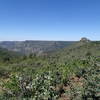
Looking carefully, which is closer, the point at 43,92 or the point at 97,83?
the point at 43,92

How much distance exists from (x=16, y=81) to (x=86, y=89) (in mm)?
2609

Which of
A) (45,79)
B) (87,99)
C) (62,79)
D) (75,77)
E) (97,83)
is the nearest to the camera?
(87,99)

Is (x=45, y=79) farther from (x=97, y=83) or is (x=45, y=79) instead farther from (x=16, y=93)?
(x=97, y=83)

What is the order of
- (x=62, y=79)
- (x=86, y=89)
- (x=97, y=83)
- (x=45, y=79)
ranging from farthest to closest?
(x=62, y=79)
(x=45, y=79)
(x=97, y=83)
(x=86, y=89)

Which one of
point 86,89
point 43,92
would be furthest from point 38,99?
point 86,89

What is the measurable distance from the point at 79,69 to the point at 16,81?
440 centimetres

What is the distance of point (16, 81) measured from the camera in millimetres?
7465

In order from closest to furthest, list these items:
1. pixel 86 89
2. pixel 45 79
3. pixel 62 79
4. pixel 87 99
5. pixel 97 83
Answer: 1. pixel 87 99
2. pixel 86 89
3. pixel 97 83
4. pixel 45 79
5. pixel 62 79

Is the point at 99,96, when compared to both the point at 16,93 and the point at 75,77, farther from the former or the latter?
the point at 75,77

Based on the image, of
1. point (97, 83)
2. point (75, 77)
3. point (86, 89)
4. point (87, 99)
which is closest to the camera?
point (87, 99)

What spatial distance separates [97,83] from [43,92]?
2099 millimetres

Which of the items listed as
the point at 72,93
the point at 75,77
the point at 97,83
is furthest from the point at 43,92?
the point at 75,77

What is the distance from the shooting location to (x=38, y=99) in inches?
246

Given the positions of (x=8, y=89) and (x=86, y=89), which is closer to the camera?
(x=86, y=89)
